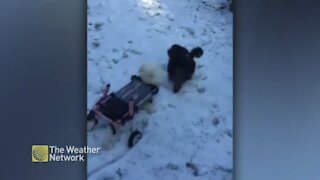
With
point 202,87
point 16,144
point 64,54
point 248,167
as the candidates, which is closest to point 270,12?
point 202,87

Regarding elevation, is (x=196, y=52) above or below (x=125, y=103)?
above

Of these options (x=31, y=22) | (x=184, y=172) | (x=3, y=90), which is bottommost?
(x=184, y=172)

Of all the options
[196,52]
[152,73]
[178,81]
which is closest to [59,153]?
[152,73]

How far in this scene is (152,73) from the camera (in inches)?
130

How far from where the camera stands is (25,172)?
3.20 metres

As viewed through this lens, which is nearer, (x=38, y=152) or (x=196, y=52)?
(x=38, y=152)

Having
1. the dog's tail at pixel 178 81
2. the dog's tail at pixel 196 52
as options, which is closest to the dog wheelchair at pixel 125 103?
the dog's tail at pixel 178 81

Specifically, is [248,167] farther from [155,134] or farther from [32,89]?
[32,89]

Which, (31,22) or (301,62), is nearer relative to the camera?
(31,22)

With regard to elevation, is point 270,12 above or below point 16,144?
above

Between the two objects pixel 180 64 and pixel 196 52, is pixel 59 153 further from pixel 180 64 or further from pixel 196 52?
pixel 196 52

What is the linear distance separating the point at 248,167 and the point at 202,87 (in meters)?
0.64

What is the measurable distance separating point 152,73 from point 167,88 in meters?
0.14

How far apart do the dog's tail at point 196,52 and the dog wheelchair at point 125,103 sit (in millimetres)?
349
